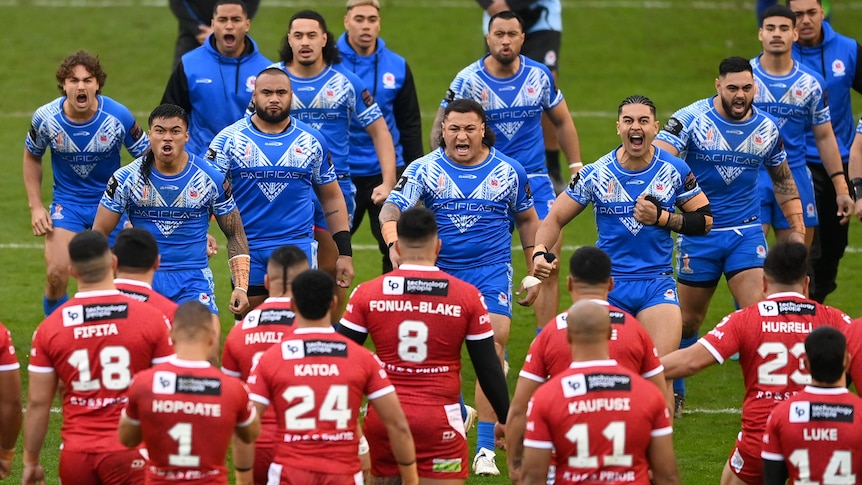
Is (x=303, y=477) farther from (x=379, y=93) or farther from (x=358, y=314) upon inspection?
(x=379, y=93)

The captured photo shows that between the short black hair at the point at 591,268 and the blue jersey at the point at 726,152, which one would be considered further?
the blue jersey at the point at 726,152

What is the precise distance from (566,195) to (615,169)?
42cm

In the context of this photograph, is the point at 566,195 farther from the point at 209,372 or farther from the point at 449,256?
the point at 209,372

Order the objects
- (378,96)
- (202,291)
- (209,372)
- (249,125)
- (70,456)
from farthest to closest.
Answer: (378,96) → (249,125) → (202,291) → (70,456) → (209,372)

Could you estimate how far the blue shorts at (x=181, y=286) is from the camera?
419 inches

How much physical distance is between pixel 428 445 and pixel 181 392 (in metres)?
1.96

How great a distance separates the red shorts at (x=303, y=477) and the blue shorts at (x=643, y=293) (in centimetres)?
367

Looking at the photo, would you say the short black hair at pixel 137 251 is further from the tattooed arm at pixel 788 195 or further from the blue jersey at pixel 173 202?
the tattooed arm at pixel 788 195

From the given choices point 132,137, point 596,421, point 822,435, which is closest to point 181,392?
point 596,421

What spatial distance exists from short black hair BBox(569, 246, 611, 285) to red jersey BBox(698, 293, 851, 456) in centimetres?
87

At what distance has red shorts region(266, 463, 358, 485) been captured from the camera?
745 cm

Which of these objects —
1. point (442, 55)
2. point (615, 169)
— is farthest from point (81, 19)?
point (615, 169)

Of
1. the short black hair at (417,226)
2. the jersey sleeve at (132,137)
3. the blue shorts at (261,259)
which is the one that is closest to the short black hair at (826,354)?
the short black hair at (417,226)

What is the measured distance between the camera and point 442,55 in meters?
26.8
